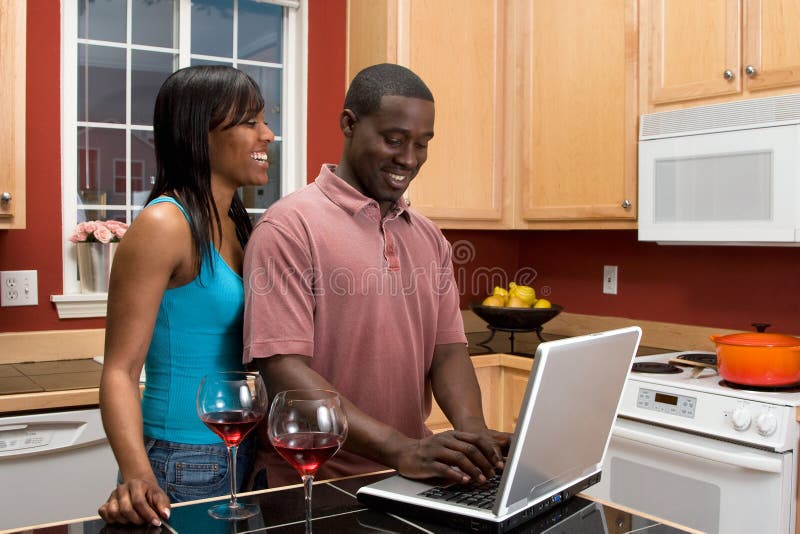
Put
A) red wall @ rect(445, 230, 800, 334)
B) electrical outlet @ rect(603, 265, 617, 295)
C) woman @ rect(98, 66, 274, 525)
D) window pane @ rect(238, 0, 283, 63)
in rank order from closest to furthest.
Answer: woman @ rect(98, 66, 274, 525) < red wall @ rect(445, 230, 800, 334) < window pane @ rect(238, 0, 283, 63) < electrical outlet @ rect(603, 265, 617, 295)

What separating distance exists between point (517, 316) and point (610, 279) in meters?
0.64

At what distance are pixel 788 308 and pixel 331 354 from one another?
201cm

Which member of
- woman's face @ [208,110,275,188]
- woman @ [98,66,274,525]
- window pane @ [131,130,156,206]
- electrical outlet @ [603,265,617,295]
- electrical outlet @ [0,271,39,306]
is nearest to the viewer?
woman @ [98,66,274,525]

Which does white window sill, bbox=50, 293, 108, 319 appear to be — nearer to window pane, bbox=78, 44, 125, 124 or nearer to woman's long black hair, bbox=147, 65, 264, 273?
window pane, bbox=78, 44, 125, 124

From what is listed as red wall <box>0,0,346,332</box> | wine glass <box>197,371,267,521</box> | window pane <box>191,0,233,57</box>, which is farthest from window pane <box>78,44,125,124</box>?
wine glass <box>197,371,267,521</box>

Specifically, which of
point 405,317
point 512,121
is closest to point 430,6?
point 512,121

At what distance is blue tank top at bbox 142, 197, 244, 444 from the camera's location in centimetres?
145

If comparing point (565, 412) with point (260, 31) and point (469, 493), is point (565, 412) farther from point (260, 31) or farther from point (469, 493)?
point (260, 31)

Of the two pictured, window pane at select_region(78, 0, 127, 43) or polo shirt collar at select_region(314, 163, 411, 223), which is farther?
window pane at select_region(78, 0, 127, 43)

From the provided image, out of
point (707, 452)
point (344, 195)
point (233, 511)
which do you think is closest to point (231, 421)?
point (233, 511)

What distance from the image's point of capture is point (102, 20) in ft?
9.89

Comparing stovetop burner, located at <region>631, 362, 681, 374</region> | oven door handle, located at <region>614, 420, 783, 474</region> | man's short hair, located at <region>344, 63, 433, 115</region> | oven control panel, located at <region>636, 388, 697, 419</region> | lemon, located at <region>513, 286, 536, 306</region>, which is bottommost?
oven door handle, located at <region>614, 420, 783, 474</region>

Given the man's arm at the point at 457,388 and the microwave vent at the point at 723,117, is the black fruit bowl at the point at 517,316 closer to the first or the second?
the microwave vent at the point at 723,117

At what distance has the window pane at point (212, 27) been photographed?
3.22m
